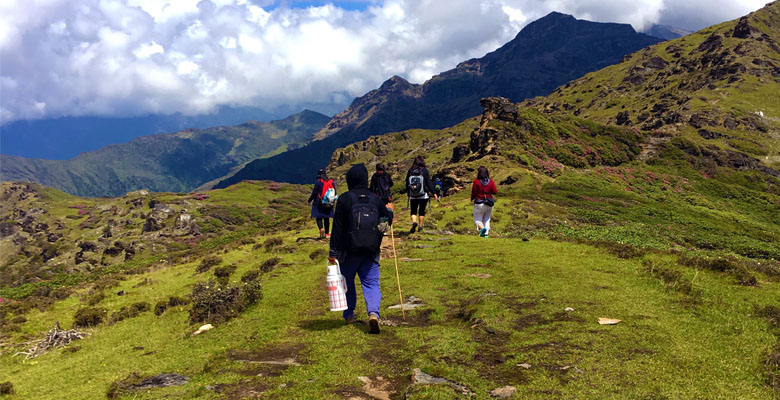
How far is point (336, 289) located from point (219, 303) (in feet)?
21.6

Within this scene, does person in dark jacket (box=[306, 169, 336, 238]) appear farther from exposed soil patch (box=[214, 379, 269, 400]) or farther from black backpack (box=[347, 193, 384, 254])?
exposed soil patch (box=[214, 379, 269, 400])

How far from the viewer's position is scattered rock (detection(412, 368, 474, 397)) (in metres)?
6.33

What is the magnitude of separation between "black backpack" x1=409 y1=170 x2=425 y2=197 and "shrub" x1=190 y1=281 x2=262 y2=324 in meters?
Result: 10.5

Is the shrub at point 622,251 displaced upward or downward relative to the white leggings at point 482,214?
downward

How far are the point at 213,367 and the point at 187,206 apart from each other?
636 feet

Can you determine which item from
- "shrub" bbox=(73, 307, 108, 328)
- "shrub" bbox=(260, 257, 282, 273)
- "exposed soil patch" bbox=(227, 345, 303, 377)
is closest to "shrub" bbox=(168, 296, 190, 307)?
"shrub" bbox=(73, 307, 108, 328)

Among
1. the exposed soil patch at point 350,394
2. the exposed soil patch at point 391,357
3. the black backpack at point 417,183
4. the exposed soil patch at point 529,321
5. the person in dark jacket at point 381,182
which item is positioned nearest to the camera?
the exposed soil patch at point 350,394

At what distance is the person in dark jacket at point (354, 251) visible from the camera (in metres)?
10.1

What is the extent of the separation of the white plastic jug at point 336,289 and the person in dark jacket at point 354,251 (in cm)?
27

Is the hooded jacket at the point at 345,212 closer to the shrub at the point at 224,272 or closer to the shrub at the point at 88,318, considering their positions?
the shrub at the point at 88,318

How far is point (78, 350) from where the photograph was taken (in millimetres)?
12789

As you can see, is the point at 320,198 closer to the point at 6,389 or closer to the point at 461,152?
the point at 6,389

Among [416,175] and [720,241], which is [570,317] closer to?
[416,175]

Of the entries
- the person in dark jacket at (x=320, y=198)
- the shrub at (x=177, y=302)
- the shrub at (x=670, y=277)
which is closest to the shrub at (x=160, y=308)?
the shrub at (x=177, y=302)
